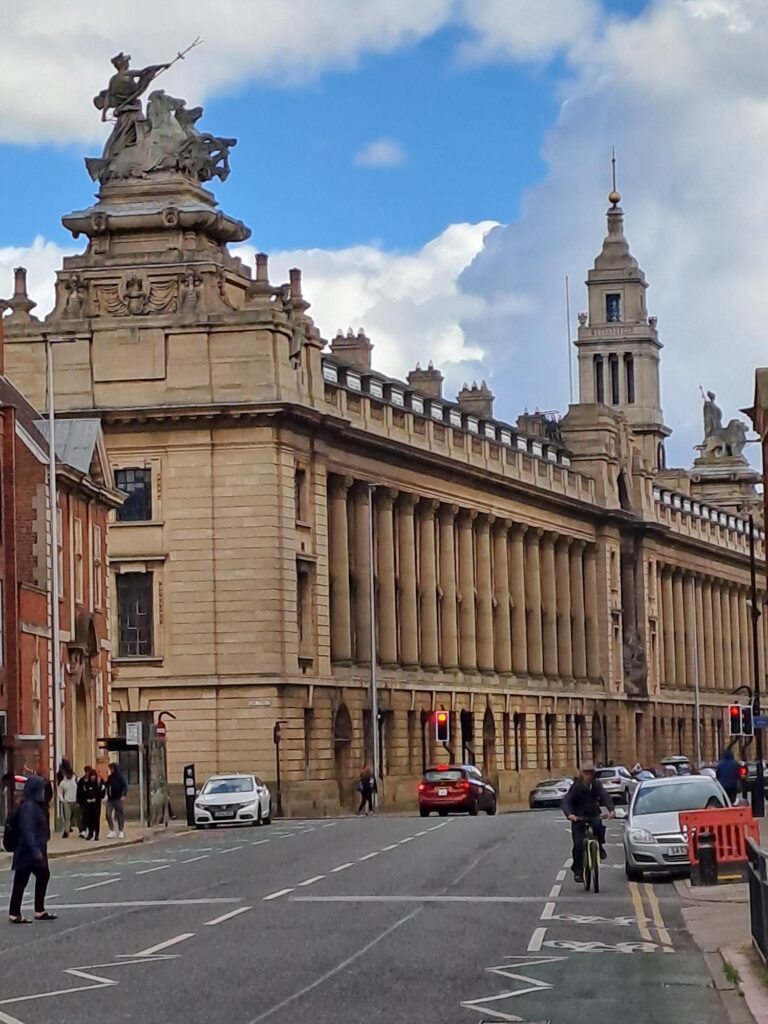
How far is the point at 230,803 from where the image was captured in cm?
6781

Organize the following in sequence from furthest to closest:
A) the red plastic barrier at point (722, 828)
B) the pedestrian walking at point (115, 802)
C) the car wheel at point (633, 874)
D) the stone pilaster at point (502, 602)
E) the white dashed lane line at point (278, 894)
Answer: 1. the stone pilaster at point (502, 602)
2. the pedestrian walking at point (115, 802)
3. the car wheel at point (633, 874)
4. the red plastic barrier at point (722, 828)
5. the white dashed lane line at point (278, 894)

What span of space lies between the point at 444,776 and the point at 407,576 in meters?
29.3

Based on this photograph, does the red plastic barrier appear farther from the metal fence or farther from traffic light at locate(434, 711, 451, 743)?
traffic light at locate(434, 711, 451, 743)

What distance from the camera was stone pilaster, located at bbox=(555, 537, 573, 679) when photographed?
130625mm

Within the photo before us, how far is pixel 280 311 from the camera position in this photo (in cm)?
8788

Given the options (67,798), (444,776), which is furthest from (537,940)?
(444,776)

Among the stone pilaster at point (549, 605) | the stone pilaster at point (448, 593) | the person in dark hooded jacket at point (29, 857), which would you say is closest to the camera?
the person in dark hooded jacket at point (29, 857)

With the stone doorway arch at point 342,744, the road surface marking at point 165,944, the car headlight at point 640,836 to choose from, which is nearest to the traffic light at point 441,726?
the stone doorway arch at point 342,744

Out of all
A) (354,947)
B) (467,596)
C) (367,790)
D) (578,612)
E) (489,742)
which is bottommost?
(367,790)

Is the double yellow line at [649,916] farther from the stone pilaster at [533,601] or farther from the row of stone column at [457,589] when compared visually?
the stone pilaster at [533,601]

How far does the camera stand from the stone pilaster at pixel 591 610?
445 ft

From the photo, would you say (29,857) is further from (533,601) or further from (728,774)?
(533,601)

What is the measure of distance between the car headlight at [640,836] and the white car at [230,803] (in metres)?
31.8

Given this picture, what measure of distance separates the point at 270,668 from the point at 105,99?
21.5 m
